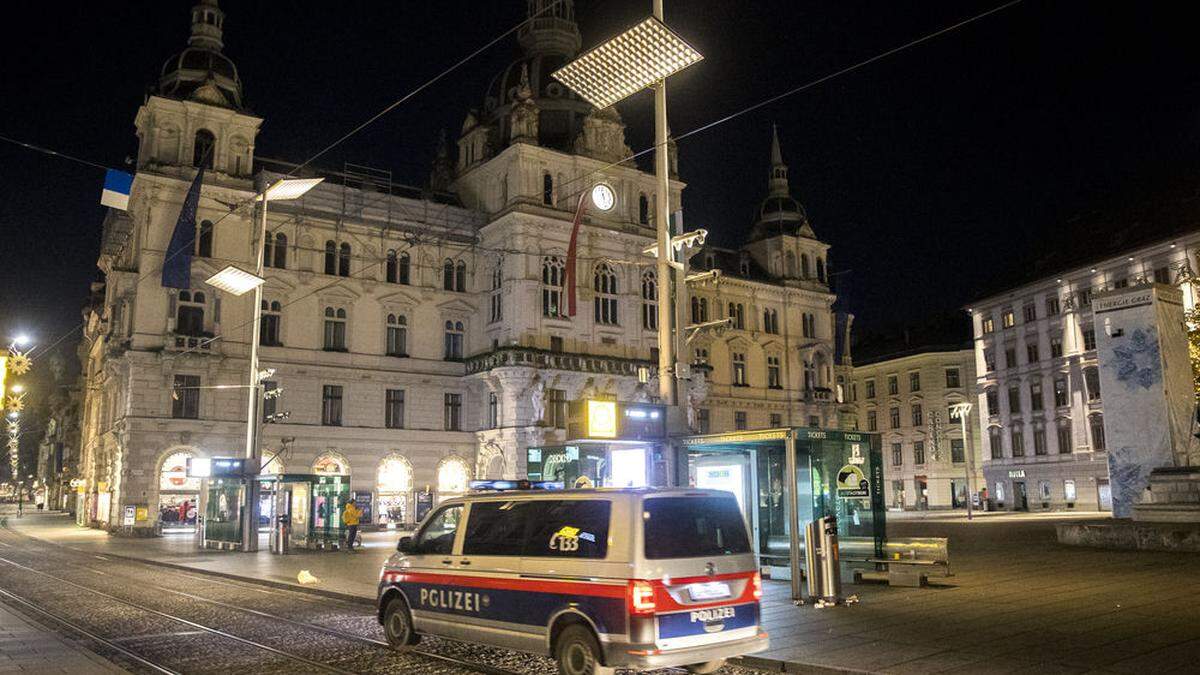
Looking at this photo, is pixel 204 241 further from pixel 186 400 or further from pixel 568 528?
pixel 568 528

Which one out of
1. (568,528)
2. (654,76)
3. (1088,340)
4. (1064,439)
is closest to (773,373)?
(1064,439)

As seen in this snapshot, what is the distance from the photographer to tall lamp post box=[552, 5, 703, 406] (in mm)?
14594

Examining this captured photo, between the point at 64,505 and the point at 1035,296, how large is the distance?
9749cm

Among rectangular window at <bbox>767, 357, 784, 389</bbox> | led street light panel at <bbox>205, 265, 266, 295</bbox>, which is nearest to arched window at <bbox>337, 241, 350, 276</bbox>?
led street light panel at <bbox>205, 265, 266, 295</bbox>

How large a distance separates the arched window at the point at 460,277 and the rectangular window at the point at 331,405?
9.14m

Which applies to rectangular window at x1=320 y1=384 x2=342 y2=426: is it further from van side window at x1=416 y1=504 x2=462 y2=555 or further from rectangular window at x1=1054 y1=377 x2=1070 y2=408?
rectangular window at x1=1054 y1=377 x2=1070 y2=408

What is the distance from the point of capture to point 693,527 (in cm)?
980

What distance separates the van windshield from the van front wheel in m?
1.14

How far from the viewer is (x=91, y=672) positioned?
33.3 feet

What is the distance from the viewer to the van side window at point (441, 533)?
11523mm

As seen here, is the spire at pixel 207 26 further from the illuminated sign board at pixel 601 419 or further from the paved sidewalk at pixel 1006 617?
the illuminated sign board at pixel 601 419

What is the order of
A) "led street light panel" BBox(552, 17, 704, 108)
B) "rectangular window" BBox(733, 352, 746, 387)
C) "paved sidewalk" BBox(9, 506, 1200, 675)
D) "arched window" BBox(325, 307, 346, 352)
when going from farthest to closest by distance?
"rectangular window" BBox(733, 352, 746, 387), "arched window" BBox(325, 307, 346, 352), "led street light panel" BBox(552, 17, 704, 108), "paved sidewalk" BBox(9, 506, 1200, 675)

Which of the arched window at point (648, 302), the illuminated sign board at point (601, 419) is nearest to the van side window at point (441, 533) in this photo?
the illuminated sign board at point (601, 419)

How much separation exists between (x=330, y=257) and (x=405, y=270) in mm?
4327
